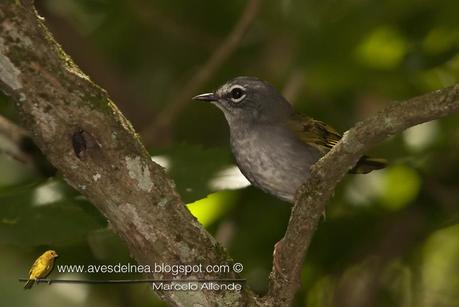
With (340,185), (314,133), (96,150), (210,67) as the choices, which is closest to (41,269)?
(96,150)

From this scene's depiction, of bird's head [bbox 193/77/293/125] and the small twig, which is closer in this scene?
bird's head [bbox 193/77/293/125]

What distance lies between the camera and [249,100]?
5277mm

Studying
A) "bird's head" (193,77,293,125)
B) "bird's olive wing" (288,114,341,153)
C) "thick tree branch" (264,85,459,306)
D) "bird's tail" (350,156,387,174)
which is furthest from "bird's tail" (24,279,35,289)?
"bird's tail" (350,156,387,174)

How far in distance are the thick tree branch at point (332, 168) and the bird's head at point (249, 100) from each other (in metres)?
1.74

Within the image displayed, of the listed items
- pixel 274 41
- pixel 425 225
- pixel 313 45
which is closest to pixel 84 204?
pixel 313 45

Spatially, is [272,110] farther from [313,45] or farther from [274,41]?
[274,41]

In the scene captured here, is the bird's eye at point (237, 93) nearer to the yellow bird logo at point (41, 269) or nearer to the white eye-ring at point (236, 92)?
the white eye-ring at point (236, 92)

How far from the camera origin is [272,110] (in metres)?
5.20

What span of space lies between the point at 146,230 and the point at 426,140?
122 inches

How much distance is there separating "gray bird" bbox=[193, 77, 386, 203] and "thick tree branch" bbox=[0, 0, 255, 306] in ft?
4.53

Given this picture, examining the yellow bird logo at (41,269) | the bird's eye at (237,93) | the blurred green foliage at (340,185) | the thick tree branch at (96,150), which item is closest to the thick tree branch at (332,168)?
the thick tree branch at (96,150)

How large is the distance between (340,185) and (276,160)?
190cm

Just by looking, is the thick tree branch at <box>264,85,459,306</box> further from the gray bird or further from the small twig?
the small twig

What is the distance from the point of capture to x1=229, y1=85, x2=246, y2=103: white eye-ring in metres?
5.30
